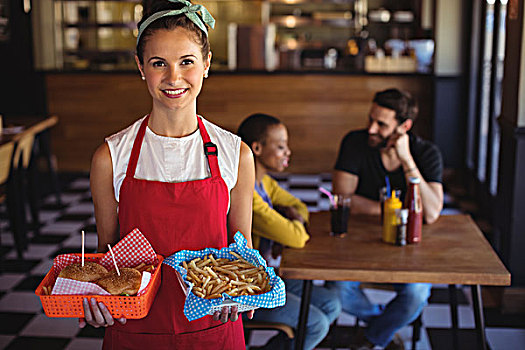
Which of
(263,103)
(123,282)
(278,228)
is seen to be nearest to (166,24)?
(123,282)

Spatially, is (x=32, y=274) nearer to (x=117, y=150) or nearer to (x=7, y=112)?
(x=117, y=150)

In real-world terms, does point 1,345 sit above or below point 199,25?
below

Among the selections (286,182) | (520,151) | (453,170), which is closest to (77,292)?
(520,151)

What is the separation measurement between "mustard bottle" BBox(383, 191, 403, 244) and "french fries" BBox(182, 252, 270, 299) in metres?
0.92

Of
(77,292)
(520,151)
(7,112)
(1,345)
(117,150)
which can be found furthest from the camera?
(7,112)

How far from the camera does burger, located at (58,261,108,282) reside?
1.50 m

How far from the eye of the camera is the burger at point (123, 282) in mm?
1457

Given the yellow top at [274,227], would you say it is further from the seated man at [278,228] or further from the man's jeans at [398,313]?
the man's jeans at [398,313]

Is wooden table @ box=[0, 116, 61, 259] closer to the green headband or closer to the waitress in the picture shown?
the waitress

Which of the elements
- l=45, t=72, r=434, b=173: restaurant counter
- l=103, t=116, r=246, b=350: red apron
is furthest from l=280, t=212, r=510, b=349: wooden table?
l=45, t=72, r=434, b=173: restaurant counter

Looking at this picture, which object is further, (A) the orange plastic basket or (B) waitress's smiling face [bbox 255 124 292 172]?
(B) waitress's smiling face [bbox 255 124 292 172]

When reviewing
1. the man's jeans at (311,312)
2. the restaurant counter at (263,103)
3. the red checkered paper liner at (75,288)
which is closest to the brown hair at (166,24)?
the red checkered paper liner at (75,288)

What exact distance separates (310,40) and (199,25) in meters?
8.93

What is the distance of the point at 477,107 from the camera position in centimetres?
575
